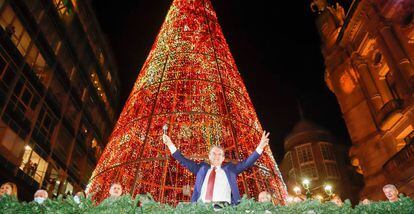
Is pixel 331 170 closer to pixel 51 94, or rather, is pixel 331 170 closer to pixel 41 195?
pixel 51 94

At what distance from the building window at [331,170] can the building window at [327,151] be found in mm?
927

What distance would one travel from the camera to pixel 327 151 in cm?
3694

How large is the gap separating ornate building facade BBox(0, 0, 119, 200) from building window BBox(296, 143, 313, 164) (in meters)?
21.9

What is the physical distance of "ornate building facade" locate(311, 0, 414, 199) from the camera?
17656mm

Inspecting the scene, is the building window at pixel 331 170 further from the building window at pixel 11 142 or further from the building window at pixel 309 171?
the building window at pixel 11 142

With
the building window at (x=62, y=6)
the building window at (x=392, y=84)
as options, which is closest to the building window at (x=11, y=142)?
the building window at (x=62, y=6)

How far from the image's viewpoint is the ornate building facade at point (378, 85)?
57.9 feet

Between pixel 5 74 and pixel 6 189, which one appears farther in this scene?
pixel 5 74

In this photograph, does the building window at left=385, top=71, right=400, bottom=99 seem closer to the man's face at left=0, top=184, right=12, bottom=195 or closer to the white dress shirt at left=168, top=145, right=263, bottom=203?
the white dress shirt at left=168, top=145, right=263, bottom=203

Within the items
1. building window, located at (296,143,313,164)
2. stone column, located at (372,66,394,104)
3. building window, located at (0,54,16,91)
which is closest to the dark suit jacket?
building window, located at (0,54,16,91)

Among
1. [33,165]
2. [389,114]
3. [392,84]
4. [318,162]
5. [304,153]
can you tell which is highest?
[304,153]

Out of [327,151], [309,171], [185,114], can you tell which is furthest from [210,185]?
[327,151]

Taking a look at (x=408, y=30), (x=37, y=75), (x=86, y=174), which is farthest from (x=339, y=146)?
(x=37, y=75)

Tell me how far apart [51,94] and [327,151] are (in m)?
28.7
